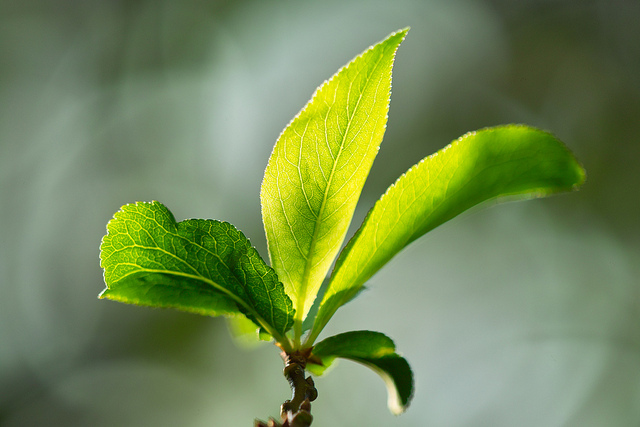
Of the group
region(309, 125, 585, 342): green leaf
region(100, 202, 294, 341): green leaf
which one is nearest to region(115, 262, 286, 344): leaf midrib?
region(100, 202, 294, 341): green leaf

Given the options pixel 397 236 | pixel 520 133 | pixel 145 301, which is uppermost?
pixel 520 133

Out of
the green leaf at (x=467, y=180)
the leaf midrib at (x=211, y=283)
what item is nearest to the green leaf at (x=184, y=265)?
the leaf midrib at (x=211, y=283)

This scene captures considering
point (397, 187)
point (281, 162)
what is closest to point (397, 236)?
point (397, 187)

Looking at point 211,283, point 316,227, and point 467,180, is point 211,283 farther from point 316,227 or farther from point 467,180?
point 467,180

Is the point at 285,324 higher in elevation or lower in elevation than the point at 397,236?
lower

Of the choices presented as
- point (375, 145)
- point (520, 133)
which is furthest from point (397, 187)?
point (520, 133)

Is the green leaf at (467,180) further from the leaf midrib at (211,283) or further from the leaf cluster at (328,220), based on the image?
the leaf midrib at (211,283)

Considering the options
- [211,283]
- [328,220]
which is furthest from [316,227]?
[211,283]

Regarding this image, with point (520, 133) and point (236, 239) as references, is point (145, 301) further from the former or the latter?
point (520, 133)
